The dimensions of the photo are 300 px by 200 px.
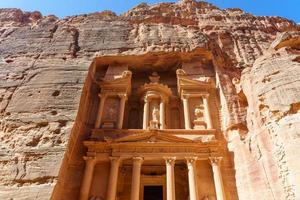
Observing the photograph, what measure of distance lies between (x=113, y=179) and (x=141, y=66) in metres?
6.24

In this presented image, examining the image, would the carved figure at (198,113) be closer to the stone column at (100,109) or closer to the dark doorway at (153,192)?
the dark doorway at (153,192)

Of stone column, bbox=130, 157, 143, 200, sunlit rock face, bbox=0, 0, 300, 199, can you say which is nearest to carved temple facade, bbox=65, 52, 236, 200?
stone column, bbox=130, 157, 143, 200

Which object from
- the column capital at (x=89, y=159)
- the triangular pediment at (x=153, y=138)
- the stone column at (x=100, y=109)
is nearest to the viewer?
the column capital at (x=89, y=159)

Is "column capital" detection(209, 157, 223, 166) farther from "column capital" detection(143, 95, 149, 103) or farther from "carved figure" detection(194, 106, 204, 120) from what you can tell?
"column capital" detection(143, 95, 149, 103)

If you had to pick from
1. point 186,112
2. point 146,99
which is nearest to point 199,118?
point 186,112

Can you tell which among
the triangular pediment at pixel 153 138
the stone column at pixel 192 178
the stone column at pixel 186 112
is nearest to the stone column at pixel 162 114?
the stone column at pixel 186 112

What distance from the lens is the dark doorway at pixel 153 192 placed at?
33.6ft

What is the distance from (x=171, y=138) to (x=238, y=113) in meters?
2.48

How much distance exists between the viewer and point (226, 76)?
1195 centimetres

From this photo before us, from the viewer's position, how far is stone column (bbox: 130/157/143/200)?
28.3 feet

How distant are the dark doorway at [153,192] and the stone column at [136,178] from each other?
1.31 m

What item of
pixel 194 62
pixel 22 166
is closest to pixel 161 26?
pixel 194 62

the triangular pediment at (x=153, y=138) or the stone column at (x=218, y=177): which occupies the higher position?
the triangular pediment at (x=153, y=138)

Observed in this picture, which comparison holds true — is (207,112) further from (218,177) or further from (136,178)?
(136,178)
